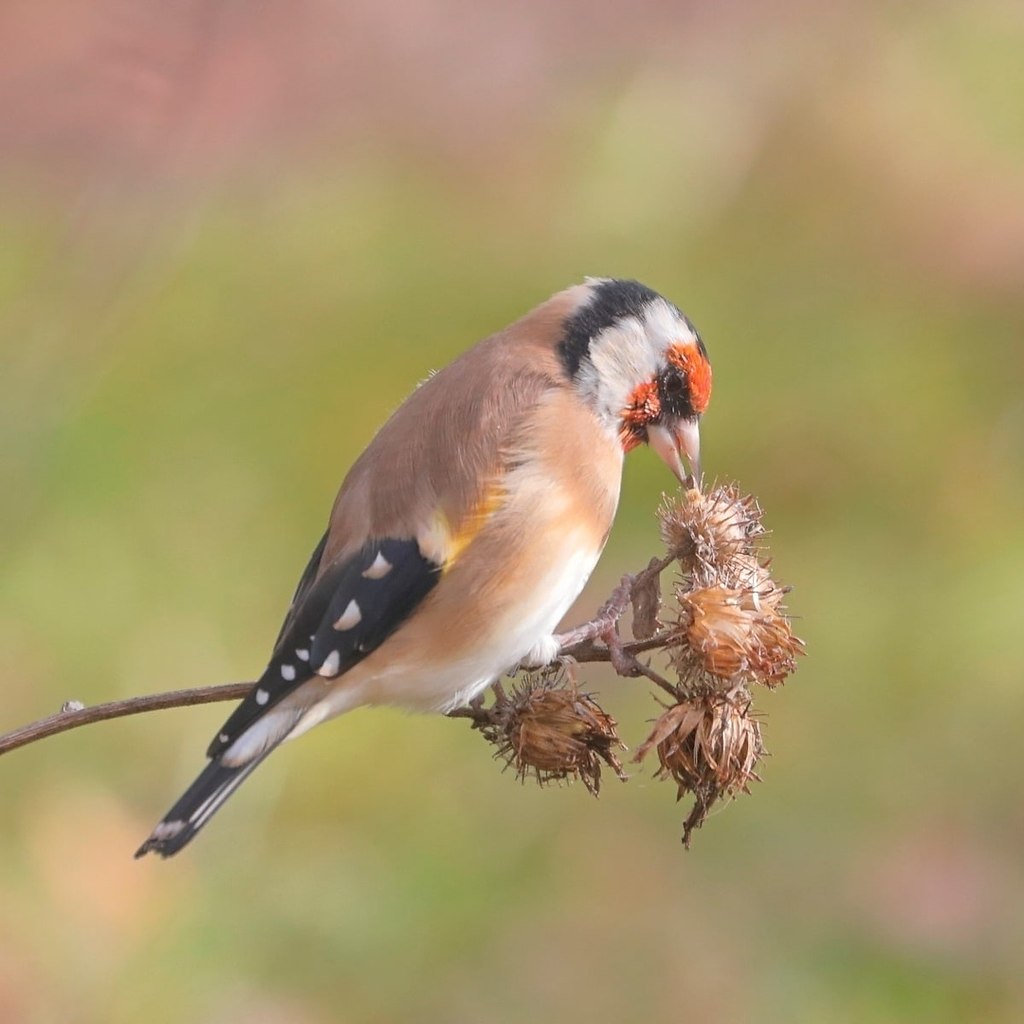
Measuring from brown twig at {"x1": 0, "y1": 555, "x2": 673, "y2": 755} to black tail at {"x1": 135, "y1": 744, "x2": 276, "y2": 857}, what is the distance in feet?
0.58

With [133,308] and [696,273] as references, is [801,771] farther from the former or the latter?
[133,308]

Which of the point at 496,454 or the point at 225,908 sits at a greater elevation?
the point at 496,454

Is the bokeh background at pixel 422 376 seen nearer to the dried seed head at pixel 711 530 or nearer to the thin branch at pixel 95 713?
the dried seed head at pixel 711 530

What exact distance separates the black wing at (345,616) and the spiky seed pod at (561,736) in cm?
33

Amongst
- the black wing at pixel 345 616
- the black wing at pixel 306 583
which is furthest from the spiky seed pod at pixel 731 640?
the black wing at pixel 306 583

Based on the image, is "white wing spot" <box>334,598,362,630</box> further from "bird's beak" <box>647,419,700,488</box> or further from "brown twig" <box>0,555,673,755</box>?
"bird's beak" <box>647,419,700,488</box>

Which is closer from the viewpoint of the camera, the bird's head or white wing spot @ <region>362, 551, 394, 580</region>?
white wing spot @ <region>362, 551, 394, 580</region>

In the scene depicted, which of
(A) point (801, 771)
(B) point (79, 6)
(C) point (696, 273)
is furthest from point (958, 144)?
(B) point (79, 6)

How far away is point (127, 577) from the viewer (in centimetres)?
660

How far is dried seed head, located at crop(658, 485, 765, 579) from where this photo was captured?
9.91 ft

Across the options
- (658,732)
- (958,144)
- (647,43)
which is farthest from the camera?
(647,43)

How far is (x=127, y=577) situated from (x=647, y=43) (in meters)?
6.18

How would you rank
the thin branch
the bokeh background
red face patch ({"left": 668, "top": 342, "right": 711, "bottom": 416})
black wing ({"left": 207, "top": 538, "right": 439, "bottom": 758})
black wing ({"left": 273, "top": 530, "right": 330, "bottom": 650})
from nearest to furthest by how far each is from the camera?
the thin branch → black wing ({"left": 207, "top": 538, "right": 439, "bottom": 758}) → black wing ({"left": 273, "top": 530, "right": 330, "bottom": 650}) → red face patch ({"left": 668, "top": 342, "right": 711, "bottom": 416}) → the bokeh background

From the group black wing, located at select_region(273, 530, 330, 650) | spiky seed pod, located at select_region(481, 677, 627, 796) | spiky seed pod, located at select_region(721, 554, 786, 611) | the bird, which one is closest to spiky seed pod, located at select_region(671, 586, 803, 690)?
spiky seed pod, located at select_region(721, 554, 786, 611)
